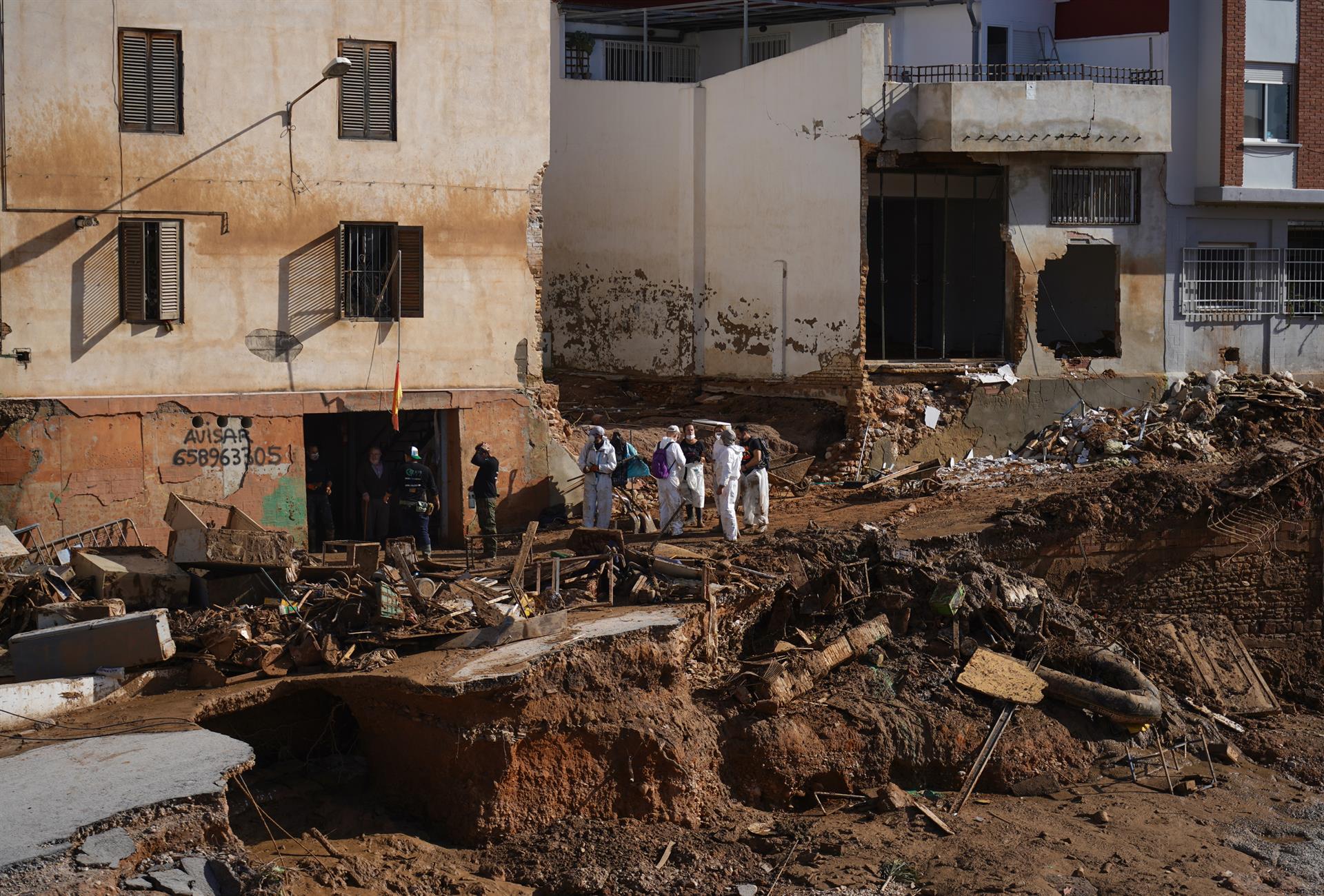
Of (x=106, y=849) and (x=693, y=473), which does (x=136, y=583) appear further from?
(x=693, y=473)

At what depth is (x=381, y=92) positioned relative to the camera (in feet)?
65.4

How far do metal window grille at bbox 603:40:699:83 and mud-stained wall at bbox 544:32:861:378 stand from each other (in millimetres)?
1947

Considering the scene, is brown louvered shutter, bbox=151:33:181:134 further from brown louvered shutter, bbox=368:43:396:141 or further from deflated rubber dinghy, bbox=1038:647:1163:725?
deflated rubber dinghy, bbox=1038:647:1163:725

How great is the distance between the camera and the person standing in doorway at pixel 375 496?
776 inches

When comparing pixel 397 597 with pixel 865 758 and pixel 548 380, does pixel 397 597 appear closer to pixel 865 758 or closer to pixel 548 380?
pixel 865 758

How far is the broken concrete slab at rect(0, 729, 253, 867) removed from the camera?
1084 cm

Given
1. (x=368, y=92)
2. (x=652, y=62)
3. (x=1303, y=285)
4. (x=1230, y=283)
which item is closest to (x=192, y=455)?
A: (x=368, y=92)

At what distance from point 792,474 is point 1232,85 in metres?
10.3

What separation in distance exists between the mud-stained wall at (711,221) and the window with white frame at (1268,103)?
746cm

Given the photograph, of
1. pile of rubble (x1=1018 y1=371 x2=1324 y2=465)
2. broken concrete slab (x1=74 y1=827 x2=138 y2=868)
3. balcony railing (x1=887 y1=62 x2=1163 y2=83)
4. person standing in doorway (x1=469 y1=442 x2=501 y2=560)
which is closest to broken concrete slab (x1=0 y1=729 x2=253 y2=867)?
broken concrete slab (x1=74 y1=827 x2=138 y2=868)

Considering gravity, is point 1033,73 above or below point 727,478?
above

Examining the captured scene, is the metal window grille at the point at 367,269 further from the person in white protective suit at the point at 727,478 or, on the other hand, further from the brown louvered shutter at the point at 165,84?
the person in white protective suit at the point at 727,478

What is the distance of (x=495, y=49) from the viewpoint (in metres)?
20.4

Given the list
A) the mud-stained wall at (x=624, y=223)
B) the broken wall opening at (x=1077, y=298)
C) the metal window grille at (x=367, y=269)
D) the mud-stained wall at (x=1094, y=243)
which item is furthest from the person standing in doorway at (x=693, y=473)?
the broken wall opening at (x=1077, y=298)
